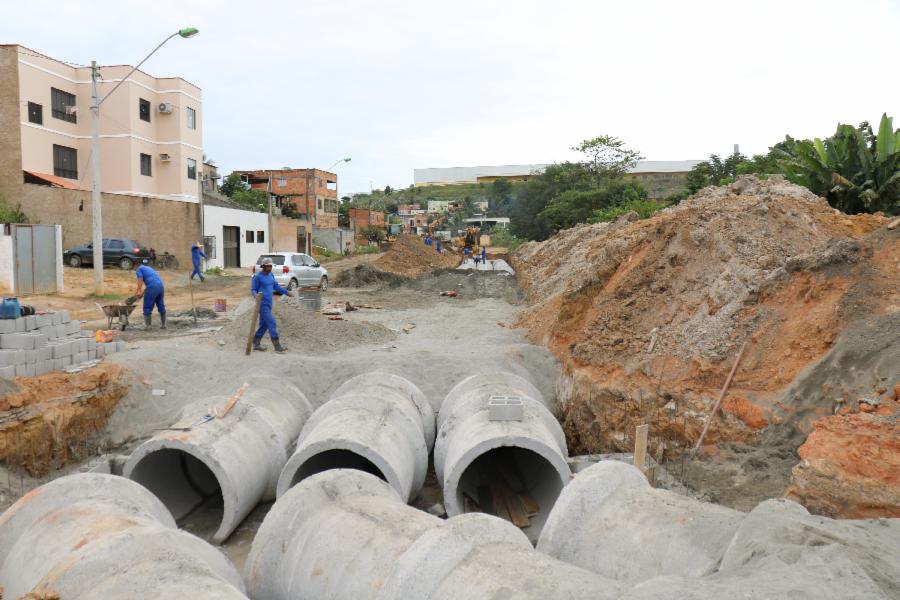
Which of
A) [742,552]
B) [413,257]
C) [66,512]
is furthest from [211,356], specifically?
[413,257]

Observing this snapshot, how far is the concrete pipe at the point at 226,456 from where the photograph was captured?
6.66 metres

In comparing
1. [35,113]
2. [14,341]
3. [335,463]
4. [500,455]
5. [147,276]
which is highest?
[35,113]

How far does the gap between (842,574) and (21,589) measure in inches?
190

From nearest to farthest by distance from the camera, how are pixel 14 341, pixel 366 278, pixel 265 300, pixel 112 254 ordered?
1. pixel 14 341
2. pixel 265 300
3. pixel 112 254
4. pixel 366 278

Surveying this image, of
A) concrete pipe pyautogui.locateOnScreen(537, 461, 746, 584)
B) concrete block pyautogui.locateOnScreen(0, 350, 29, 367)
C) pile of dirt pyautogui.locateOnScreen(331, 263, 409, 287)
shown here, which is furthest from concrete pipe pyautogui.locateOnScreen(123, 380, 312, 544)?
pile of dirt pyautogui.locateOnScreen(331, 263, 409, 287)

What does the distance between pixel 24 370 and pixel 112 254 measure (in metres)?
19.1

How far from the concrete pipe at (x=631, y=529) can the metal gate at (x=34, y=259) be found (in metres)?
17.8

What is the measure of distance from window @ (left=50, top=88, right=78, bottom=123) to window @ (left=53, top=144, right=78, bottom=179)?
1.43 m

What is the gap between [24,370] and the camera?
28.1 feet

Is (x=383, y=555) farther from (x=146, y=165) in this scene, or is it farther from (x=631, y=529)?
(x=146, y=165)

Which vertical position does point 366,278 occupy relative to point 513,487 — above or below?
above

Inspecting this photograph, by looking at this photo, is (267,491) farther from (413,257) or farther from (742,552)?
(413,257)

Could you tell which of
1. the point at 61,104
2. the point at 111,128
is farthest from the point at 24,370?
the point at 111,128

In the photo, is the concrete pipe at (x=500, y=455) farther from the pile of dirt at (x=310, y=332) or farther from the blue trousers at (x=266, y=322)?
the pile of dirt at (x=310, y=332)
